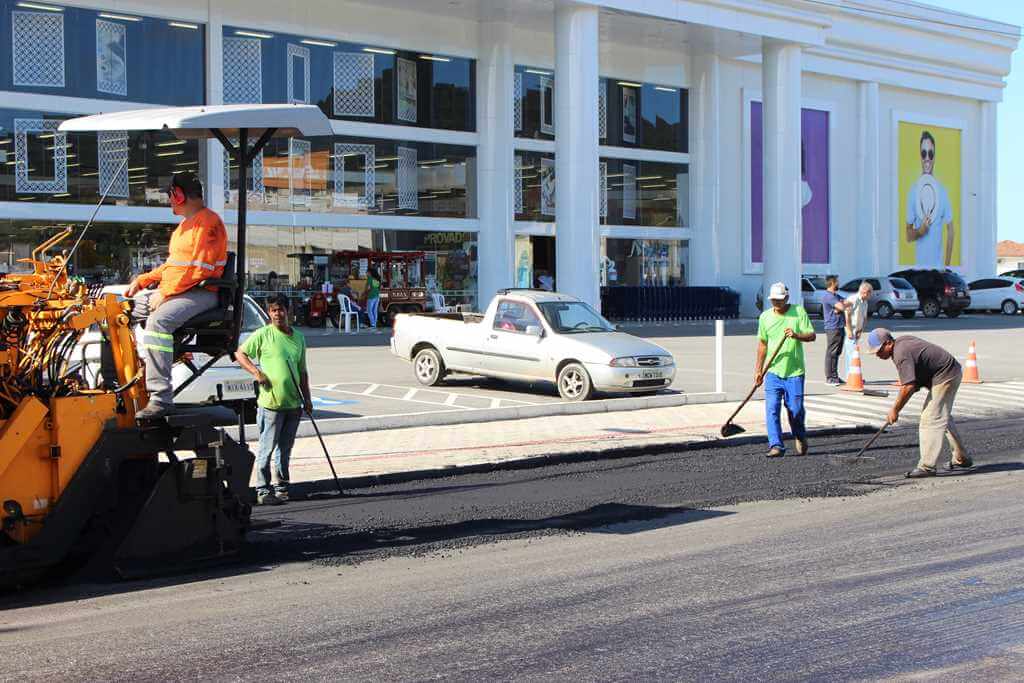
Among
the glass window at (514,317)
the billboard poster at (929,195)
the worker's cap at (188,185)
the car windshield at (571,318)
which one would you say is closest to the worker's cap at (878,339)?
the worker's cap at (188,185)

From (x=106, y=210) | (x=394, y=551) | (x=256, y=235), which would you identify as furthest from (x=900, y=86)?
(x=394, y=551)

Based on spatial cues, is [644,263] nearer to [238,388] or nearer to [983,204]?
[983,204]

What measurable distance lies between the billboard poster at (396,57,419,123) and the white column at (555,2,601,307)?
4.91 meters

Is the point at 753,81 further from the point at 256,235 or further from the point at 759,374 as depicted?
the point at 759,374

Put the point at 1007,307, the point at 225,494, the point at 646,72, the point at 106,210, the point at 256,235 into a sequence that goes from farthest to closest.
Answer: the point at 1007,307 < the point at 646,72 < the point at 256,235 < the point at 106,210 < the point at 225,494

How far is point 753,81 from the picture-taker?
48.4 metres

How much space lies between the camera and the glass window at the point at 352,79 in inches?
1427

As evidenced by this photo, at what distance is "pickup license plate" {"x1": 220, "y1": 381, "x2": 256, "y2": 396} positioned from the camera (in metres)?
14.5

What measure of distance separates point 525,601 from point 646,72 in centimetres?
4081

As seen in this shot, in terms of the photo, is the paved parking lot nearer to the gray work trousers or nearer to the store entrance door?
the store entrance door

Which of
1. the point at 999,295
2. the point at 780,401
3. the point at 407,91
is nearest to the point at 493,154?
the point at 407,91

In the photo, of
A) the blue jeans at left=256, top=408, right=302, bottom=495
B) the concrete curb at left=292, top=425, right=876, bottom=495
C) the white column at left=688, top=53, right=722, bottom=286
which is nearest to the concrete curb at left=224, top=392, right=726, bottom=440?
the concrete curb at left=292, top=425, right=876, bottom=495

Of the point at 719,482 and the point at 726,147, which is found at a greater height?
the point at 726,147

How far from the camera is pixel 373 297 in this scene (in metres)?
36.5
